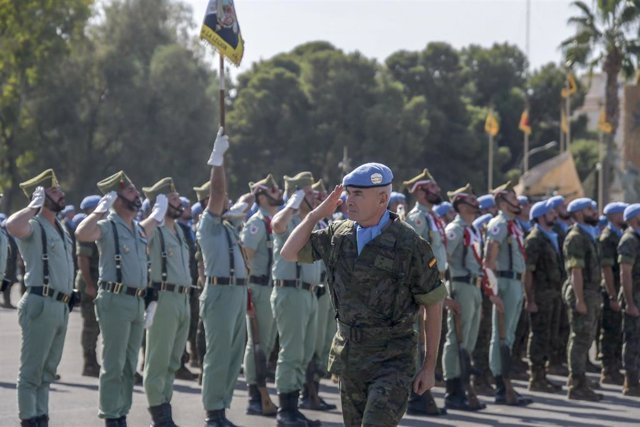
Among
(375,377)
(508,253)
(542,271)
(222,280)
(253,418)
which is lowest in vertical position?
(253,418)

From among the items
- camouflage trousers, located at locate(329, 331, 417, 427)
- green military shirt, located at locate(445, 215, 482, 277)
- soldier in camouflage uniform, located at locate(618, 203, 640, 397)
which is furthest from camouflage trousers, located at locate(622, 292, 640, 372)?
camouflage trousers, located at locate(329, 331, 417, 427)

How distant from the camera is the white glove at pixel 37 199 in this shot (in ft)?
31.8

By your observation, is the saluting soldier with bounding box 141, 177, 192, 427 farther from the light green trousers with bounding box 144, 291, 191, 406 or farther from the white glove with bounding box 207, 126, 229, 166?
the white glove with bounding box 207, 126, 229, 166

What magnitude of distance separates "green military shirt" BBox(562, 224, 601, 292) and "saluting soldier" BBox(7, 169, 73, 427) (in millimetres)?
6193

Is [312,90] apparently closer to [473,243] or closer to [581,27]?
[581,27]

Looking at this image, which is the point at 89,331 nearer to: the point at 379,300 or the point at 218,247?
the point at 218,247

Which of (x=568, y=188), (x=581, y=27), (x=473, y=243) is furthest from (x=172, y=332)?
(x=581, y=27)

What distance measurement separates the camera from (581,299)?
13.9m

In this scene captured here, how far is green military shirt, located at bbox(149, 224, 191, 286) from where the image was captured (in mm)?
11211

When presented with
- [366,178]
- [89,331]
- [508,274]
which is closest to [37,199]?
[366,178]

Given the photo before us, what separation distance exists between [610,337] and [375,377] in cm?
932

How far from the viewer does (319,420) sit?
11672 mm

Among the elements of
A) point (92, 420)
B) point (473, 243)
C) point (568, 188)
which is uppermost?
point (568, 188)

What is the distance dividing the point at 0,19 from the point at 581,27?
1987cm
